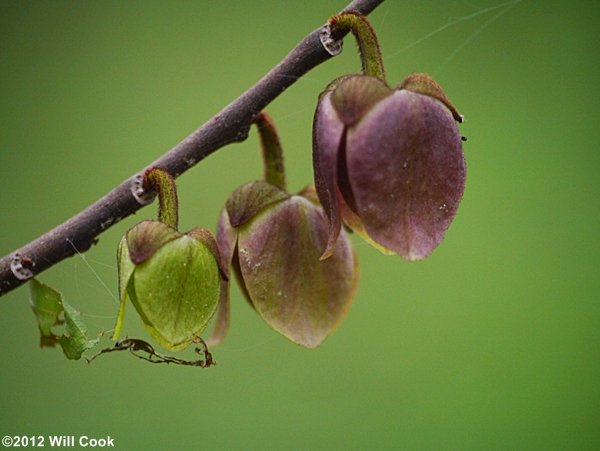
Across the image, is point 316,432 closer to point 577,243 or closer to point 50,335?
point 577,243

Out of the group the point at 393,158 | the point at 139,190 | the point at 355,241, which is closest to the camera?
the point at 393,158

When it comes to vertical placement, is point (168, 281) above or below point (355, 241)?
below

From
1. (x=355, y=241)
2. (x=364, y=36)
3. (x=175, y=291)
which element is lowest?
(x=175, y=291)

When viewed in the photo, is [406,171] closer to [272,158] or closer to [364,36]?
[364,36]

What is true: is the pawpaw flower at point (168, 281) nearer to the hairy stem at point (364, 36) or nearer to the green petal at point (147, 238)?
the green petal at point (147, 238)

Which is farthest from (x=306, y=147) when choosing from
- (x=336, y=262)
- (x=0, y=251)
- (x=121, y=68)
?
(x=336, y=262)

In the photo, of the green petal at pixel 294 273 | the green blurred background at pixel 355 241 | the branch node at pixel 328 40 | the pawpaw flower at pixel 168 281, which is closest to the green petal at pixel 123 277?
the pawpaw flower at pixel 168 281

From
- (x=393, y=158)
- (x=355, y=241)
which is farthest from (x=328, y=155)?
(x=355, y=241)
